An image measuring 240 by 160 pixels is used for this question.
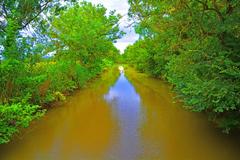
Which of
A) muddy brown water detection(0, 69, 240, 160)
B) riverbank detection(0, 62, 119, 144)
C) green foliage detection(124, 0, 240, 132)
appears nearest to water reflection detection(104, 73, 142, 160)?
muddy brown water detection(0, 69, 240, 160)

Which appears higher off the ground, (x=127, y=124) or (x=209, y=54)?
(x=209, y=54)

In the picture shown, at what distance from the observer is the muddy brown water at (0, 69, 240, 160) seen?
7.70 meters

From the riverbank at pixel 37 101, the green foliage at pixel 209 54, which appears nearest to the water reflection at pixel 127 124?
the green foliage at pixel 209 54

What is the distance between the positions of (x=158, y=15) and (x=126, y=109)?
16.7 feet

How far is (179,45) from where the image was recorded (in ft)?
38.0

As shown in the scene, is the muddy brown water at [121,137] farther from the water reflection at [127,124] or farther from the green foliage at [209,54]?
the green foliage at [209,54]

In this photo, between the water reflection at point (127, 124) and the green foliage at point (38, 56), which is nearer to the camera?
the water reflection at point (127, 124)

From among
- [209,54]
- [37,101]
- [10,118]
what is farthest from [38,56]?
[209,54]

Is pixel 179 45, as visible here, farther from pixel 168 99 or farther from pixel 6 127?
pixel 6 127

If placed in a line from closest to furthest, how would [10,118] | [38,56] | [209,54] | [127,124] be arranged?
[10,118]
[209,54]
[38,56]
[127,124]

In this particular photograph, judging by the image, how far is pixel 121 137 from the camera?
920 centimetres

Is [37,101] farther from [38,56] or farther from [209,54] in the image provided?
[209,54]

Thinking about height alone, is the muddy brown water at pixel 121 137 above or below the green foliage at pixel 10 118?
below

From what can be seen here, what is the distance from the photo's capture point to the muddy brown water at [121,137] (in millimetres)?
7695
